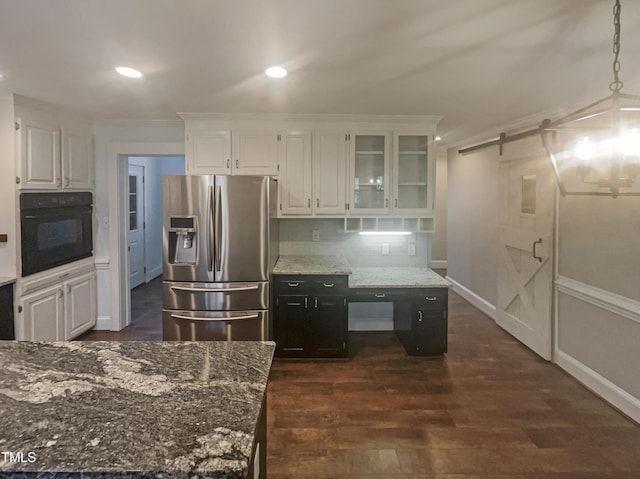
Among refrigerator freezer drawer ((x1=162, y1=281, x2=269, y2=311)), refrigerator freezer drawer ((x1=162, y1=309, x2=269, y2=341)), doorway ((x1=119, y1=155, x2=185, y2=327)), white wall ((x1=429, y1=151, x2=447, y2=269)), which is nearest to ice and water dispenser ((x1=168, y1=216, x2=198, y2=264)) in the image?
refrigerator freezer drawer ((x1=162, y1=281, x2=269, y2=311))

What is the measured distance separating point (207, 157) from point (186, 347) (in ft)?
8.90

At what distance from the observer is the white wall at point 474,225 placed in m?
5.14

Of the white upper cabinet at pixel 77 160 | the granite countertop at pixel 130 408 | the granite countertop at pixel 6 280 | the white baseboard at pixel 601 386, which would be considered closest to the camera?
the granite countertop at pixel 130 408

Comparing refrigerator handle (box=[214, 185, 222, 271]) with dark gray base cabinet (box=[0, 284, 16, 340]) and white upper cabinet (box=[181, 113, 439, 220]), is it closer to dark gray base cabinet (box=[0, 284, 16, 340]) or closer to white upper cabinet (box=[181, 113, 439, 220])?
white upper cabinet (box=[181, 113, 439, 220])

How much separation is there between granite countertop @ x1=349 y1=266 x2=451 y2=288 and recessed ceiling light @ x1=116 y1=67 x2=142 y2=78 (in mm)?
2337

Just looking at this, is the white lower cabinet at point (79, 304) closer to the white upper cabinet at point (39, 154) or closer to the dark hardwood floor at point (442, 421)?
the white upper cabinet at point (39, 154)

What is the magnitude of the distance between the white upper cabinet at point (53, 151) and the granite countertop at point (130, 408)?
2.38 m

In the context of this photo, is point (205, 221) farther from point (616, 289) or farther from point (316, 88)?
point (616, 289)

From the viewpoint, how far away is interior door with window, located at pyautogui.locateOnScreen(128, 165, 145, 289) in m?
6.93

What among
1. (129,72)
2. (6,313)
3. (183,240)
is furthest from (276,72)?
(6,313)

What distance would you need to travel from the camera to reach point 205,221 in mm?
3561

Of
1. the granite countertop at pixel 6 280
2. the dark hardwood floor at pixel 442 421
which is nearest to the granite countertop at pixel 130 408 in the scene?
the dark hardwood floor at pixel 442 421

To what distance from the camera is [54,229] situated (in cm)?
382

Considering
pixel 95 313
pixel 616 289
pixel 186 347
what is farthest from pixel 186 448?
pixel 95 313
